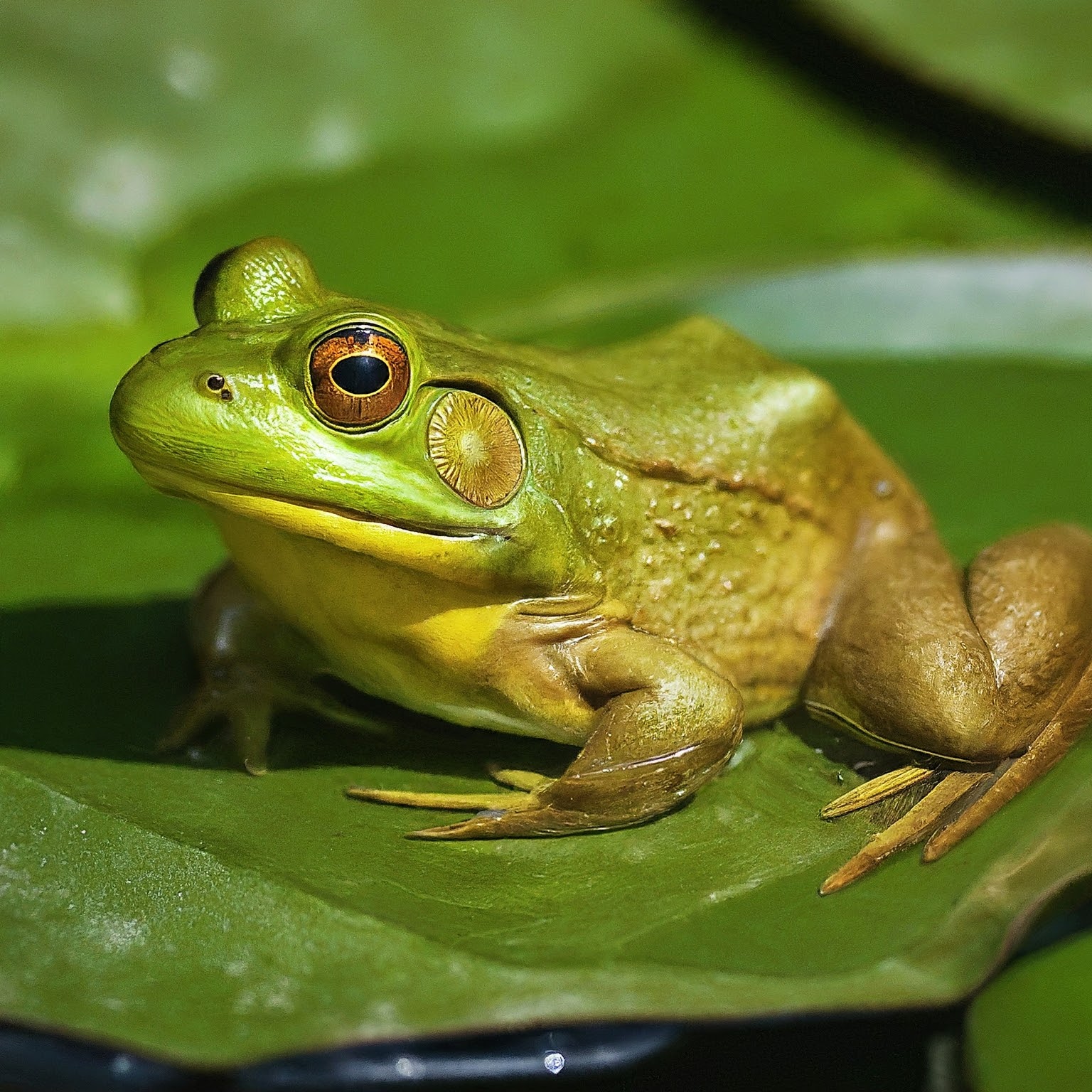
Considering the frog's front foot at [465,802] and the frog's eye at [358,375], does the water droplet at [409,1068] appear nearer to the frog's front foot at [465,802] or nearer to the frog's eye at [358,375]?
the frog's front foot at [465,802]

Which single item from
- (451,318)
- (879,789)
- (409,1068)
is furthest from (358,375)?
(451,318)

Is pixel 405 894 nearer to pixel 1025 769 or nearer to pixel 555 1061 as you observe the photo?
pixel 555 1061

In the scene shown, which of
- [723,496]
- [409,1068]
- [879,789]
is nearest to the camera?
[409,1068]

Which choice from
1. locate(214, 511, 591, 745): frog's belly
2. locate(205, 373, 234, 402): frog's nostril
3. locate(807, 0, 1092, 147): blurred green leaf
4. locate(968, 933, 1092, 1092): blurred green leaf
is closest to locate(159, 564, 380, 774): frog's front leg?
locate(214, 511, 591, 745): frog's belly

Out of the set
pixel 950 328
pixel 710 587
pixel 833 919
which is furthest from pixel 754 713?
pixel 950 328

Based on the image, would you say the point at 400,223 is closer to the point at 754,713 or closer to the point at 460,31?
the point at 460,31

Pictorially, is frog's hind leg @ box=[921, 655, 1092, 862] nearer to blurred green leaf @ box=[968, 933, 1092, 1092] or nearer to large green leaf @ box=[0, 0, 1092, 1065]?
large green leaf @ box=[0, 0, 1092, 1065]

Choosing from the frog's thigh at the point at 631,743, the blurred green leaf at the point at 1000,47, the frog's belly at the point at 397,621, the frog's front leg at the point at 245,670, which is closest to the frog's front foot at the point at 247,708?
the frog's front leg at the point at 245,670
